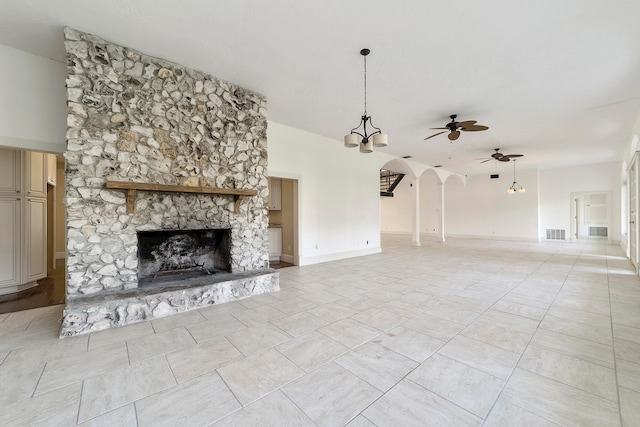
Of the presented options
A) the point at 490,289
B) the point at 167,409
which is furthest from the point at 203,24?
the point at 490,289

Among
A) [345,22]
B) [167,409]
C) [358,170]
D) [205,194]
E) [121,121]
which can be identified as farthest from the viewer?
[358,170]

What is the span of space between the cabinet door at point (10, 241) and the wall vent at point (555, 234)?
52.9 ft

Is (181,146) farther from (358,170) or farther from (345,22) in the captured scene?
(358,170)

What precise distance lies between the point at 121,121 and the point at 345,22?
9.27ft

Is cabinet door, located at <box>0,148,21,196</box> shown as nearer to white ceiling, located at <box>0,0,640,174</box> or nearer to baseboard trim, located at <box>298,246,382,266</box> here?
white ceiling, located at <box>0,0,640,174</box>

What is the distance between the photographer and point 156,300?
3.07 m

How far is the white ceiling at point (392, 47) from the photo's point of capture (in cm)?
255

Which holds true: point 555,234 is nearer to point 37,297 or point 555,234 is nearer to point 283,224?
point 283,224

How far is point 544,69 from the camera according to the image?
139 inches

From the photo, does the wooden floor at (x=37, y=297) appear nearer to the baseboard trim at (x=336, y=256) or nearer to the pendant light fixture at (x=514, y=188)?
the baseboard trim at (x=336, y=256)

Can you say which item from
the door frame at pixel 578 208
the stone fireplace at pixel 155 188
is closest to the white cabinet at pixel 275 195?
the stone fireplace at pixel 155 188

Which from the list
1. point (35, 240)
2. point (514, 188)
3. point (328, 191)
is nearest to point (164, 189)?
point (35, 240)

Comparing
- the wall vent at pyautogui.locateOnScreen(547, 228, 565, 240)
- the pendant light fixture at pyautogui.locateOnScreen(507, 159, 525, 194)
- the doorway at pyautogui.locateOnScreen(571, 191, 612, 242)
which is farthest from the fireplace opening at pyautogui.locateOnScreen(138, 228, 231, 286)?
the doorway at pyautogui.locateOnScreen(571, 191, 612, 242)

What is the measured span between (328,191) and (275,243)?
1.90 metres
